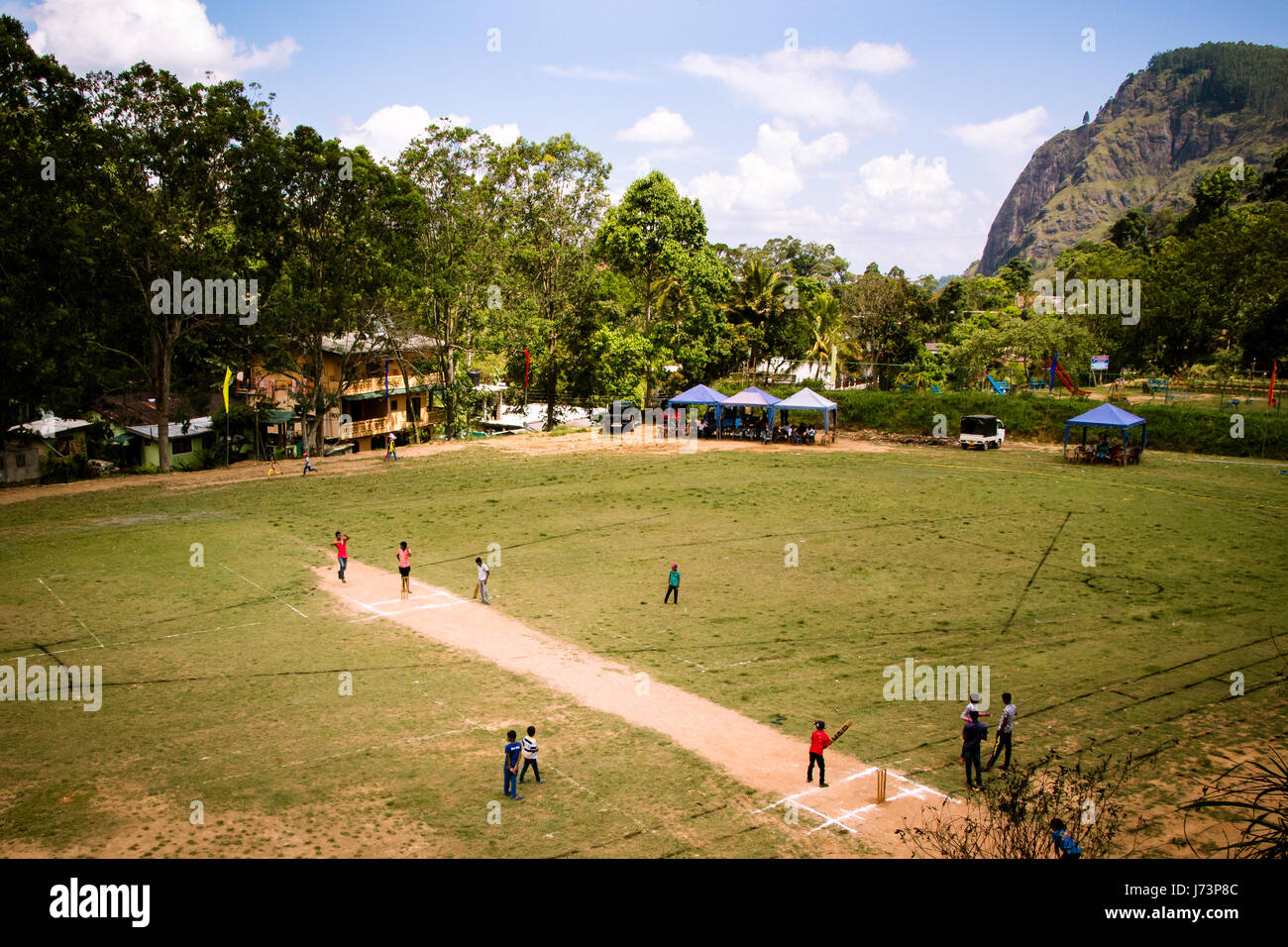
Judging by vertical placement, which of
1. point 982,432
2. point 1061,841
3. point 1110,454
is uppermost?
point 982,432

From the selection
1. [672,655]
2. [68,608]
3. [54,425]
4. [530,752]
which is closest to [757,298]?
[54,425]

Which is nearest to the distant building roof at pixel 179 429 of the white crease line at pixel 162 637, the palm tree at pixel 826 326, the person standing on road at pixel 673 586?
the white crease line at pixel 162 637

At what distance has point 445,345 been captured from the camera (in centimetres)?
5628

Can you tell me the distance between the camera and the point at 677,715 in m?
15.8

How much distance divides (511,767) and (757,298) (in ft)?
182

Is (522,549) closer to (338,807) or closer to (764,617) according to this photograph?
(764,617)

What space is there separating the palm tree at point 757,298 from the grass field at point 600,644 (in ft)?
100

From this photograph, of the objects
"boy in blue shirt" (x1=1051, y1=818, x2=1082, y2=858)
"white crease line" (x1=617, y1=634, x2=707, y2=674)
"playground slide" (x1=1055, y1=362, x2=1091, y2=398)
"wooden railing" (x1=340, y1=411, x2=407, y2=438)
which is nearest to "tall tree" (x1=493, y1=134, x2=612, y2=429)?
"wooden railing" (x1=340, y1=411, x2=407, y2=438)

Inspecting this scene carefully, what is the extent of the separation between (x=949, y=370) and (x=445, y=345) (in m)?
36.6

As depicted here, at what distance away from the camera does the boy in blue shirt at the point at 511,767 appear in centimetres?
1264

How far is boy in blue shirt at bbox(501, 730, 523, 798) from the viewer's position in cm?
1264

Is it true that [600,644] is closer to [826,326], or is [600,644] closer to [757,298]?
[757,298]

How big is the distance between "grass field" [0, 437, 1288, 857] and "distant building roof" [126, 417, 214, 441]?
44.8ft
